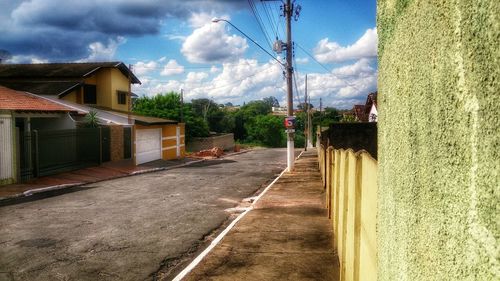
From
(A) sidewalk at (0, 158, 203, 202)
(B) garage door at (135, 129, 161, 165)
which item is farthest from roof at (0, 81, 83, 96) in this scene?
(A) sidewalk at (0, 158, 203, 202)

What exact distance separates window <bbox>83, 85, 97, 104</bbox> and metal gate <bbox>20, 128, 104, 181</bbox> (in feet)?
23.8

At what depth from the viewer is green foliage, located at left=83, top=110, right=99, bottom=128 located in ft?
78.3

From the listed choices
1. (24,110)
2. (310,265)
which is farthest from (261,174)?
(310,265)

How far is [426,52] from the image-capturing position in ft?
4.28

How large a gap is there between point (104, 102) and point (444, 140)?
105 feet

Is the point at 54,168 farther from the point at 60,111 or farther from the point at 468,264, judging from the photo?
the point at 468,264

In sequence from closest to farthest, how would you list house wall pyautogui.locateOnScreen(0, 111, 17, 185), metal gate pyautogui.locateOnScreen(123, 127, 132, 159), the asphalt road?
1. the asphalt road
2. house wall pyautogui.locateOnScreen(0, 111, 17, 185)
3. metal gate pyautogui.locateOnScreen(123, 127, 132, 159)

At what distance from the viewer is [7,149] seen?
16.9 meters

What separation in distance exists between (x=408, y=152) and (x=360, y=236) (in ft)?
7.59

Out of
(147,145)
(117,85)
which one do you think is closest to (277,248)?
(147,145)

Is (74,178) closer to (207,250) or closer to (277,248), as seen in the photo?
(207,250)

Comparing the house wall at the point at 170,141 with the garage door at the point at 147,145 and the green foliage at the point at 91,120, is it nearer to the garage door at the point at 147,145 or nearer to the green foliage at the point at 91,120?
the garage door at the point at 147,145

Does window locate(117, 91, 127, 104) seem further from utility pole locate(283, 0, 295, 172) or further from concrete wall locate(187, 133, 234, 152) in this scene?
utility pole locate(283, 0, 295, 172)

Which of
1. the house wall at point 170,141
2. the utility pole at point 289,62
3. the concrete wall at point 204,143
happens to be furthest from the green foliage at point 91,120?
the concrete wall at point 204,143
